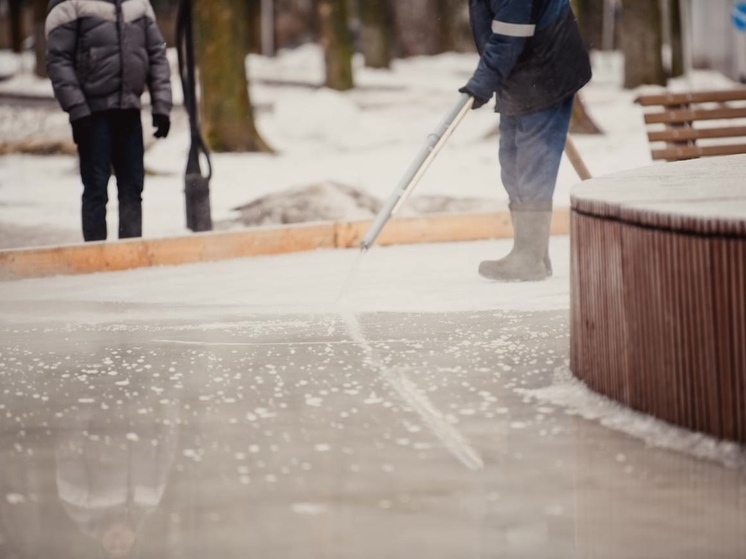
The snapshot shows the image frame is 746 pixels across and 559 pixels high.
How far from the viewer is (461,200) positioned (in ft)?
42.9

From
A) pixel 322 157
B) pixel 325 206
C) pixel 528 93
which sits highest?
pixel 528 93

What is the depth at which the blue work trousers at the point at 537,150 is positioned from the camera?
8727 mm

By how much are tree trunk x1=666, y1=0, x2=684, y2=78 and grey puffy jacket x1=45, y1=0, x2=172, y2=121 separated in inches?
752

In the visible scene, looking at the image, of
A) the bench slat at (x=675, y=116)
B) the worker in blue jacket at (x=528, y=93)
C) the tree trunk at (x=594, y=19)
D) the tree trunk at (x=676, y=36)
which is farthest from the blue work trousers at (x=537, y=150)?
the tree trunk at (x=594, y=19)

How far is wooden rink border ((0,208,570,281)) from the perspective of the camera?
9289mm

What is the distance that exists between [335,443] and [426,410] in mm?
560

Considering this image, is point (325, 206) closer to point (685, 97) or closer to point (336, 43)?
point (685, 97)

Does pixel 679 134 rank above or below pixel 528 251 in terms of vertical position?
above

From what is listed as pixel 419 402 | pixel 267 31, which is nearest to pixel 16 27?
pixel 267 31

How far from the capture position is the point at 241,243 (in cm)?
1016

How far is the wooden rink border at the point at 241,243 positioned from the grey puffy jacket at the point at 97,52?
0.86 metres

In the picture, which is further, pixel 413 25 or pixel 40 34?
pixel 413 25

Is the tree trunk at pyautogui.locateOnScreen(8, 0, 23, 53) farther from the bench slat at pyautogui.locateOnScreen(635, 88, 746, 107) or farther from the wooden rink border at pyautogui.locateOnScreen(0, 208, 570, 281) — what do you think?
the bench slat at pyautogui.locateOnScreen(635, 88, 746, 107)

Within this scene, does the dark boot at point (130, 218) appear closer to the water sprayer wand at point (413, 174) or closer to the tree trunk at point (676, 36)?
the water sprayer wand at point (413, 174)
